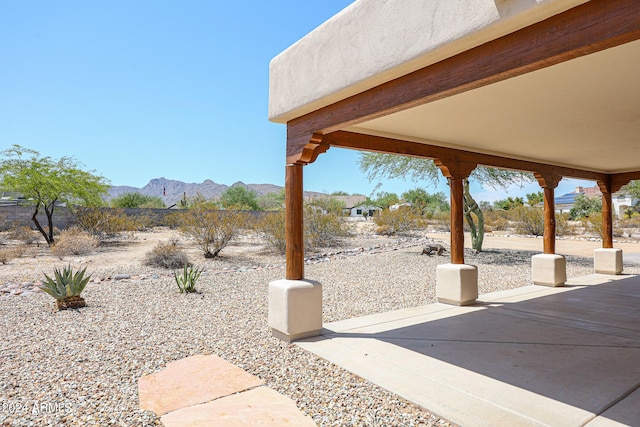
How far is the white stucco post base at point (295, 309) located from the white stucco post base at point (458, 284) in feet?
9.40

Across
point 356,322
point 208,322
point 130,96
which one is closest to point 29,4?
point 208,322

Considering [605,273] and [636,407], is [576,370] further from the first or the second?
[605,273]

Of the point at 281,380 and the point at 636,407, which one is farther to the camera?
the point at 281,380

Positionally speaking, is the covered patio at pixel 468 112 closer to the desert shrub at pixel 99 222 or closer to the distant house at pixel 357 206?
the desert shrub at pixel 99 222

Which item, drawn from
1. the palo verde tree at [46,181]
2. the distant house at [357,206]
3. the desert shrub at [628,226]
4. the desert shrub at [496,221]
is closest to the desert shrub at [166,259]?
the palo verde tree at [46,181]

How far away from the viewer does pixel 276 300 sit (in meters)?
5.19

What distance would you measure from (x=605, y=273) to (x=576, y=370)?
8334mm

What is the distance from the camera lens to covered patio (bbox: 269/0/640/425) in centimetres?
263

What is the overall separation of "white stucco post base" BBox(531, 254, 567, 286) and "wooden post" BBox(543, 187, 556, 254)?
26 cm

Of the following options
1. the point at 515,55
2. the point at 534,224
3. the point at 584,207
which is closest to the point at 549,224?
the point at 515,55

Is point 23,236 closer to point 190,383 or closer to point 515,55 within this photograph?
point 190,383

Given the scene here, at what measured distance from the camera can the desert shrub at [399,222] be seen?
2280cm

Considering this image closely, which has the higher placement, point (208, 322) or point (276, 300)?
point (276, 300)

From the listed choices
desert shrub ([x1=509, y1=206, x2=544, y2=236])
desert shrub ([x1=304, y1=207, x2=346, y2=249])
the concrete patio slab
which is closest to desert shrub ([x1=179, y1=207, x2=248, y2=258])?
desert shrub ([x1=304, y1=207, x2=346, y2=249])
